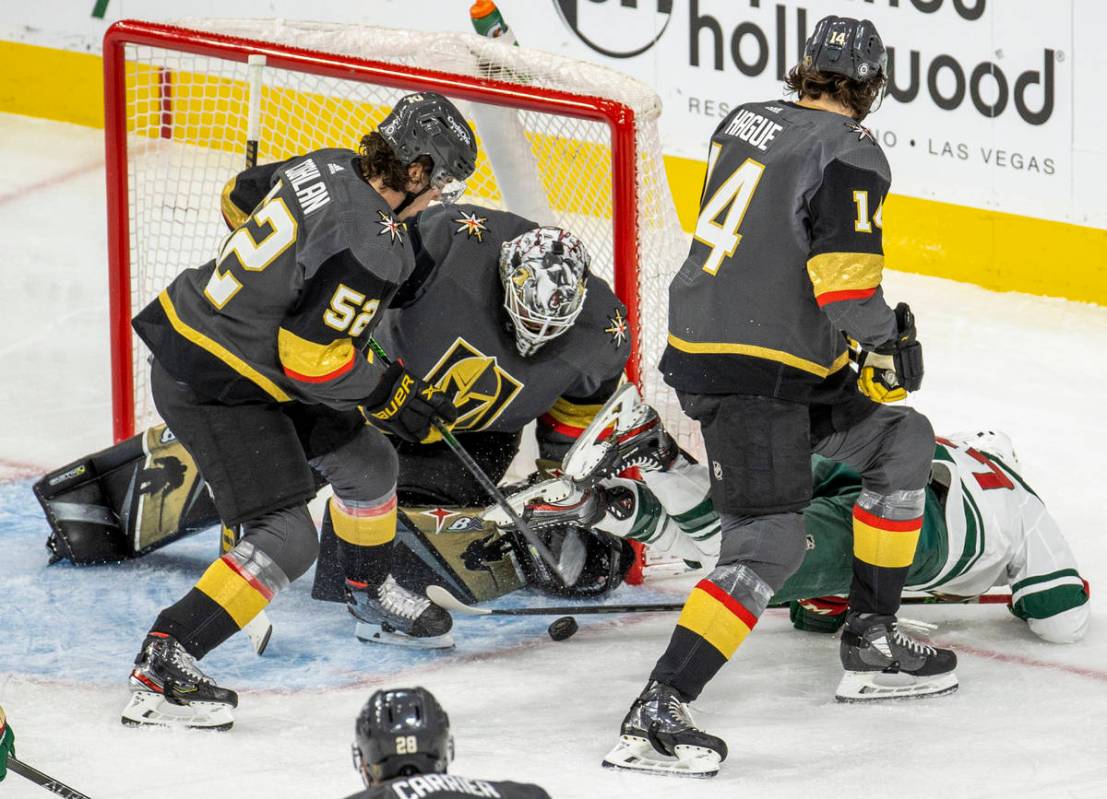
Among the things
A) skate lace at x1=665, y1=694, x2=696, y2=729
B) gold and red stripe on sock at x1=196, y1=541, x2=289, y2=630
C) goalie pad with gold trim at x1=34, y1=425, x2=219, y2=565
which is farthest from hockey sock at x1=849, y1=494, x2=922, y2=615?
goalie pad with gold trim at x1=34, y1=425, x2=219, y2=565

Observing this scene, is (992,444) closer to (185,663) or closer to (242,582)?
(242,582)

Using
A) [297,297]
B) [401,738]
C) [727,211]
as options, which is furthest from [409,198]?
[401,738]

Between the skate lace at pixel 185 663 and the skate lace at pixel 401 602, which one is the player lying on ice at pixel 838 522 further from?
the skate lace at pixel 185 663

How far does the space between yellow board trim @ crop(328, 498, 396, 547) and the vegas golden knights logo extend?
1.17 ft

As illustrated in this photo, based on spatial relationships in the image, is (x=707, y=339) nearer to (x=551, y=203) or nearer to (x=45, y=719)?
(x=45, y=719)

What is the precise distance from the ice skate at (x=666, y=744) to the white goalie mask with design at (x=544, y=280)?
2.96 ft

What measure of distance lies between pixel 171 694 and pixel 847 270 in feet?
4.38

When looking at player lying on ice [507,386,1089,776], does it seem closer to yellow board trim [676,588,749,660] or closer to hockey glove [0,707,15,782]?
yellow board trim [676,588,749,660]

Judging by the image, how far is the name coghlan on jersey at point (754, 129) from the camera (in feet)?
10.6

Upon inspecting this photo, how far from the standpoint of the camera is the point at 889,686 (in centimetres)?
348

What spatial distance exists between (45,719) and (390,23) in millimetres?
3861

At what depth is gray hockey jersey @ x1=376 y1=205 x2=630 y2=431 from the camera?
3938 mm

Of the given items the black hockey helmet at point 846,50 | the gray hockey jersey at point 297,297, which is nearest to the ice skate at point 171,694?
the gray hockey jersey at point 297,297

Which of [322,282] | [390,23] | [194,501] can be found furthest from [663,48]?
[322,282]
